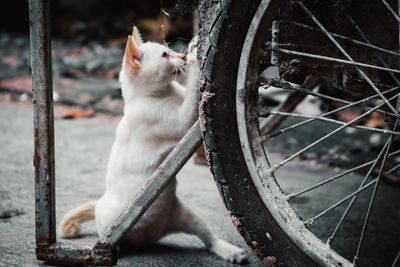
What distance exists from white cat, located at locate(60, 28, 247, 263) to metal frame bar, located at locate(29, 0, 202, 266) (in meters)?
0.19

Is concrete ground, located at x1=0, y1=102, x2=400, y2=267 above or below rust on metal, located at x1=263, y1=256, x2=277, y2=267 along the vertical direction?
below

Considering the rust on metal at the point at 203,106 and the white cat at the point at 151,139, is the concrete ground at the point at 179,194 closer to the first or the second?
the white cat at the point at 151,139

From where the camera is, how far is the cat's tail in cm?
234

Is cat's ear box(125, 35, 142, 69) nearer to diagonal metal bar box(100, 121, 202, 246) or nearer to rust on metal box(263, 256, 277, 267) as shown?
diagonal metal bar box(100, 121, 202, 246)

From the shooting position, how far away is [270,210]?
1.70m

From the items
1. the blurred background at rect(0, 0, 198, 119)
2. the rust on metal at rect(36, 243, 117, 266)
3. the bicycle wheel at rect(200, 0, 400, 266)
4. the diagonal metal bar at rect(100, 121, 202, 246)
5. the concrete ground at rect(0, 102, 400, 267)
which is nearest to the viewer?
the bicycle wheel at rect(200, 0, 400, 266)

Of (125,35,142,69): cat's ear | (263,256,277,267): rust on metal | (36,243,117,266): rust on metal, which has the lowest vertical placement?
(36,243,117,266): rust on metal

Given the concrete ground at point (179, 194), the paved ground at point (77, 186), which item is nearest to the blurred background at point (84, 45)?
the paved ground at point (77, 186)

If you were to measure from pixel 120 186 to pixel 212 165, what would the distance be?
0.58 metres

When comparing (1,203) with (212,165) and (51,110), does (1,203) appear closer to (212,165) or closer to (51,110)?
(51,110)

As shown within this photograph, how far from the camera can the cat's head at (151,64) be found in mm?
2184

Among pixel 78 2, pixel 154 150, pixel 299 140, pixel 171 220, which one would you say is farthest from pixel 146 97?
pixel 78 2

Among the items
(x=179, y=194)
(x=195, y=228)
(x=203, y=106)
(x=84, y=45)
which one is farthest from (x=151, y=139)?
(x=84, y=45)

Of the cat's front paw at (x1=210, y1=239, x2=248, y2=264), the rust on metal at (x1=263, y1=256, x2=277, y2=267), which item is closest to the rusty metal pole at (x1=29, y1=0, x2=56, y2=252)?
the cat's front paw at (x1=210, y1=239, x2=248, y2=264)
